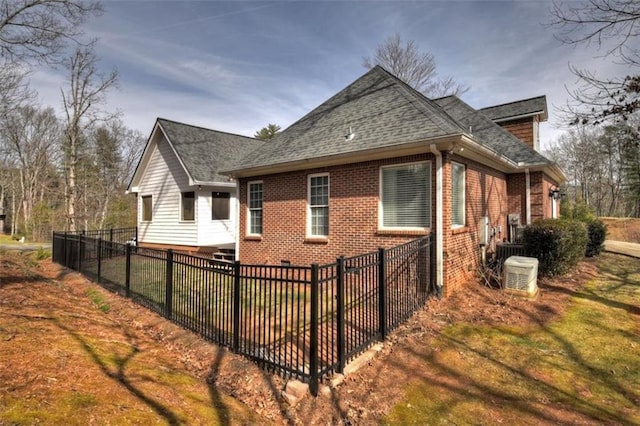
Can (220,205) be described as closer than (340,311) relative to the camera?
No

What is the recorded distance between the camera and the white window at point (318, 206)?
925 centimetres

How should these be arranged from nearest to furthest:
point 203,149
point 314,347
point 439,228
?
point 314,347 → point 439,228 → point 203,149

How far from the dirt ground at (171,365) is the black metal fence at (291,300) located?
0.26 meters

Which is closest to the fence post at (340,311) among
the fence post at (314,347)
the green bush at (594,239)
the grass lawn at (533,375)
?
the fence post at (314,347)

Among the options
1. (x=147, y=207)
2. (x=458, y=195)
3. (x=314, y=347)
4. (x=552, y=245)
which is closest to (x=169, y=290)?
(x=314, y=347)

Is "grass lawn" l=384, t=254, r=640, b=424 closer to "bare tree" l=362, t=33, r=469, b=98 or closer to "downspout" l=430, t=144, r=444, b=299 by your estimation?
"downspout" l=430, t=144, r=444, b=299

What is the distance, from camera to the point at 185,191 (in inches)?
583

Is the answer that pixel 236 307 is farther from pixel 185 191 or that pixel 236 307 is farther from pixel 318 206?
pixel 185 191

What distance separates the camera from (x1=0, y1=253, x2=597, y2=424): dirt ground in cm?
331

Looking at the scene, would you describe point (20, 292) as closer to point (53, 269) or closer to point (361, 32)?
point (53, 269)

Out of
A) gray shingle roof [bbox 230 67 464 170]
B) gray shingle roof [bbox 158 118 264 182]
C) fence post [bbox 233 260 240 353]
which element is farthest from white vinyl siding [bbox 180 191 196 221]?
fence post [bbox 233 260 240 353]

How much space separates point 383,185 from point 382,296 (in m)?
3.63

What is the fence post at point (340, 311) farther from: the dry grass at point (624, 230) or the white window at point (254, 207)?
the dry grass at point (624, 230)

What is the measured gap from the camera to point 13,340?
4.11 metres
